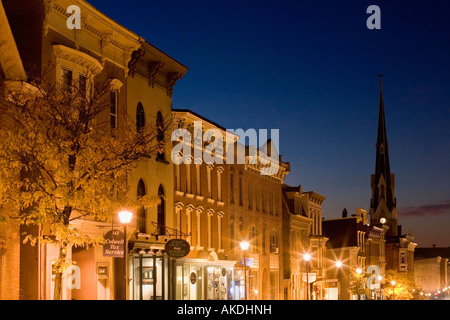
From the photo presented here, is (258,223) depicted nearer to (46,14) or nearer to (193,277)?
(193,277)

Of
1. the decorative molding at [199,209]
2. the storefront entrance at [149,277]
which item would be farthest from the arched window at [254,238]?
the storefront entrance at [149,277]

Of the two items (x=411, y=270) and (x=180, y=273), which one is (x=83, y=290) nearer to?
Result: (x=180, y=273)

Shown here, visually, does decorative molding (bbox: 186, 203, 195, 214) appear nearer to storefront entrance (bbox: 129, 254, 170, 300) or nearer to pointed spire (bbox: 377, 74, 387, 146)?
storefront entrance (bbox: 129, 254, 170, 300)

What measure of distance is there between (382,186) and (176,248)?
489 feet

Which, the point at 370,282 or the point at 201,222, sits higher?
the point at 201,222

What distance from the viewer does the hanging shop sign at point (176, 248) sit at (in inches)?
1390

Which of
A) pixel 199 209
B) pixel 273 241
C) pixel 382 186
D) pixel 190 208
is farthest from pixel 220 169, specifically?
pixel 382 186

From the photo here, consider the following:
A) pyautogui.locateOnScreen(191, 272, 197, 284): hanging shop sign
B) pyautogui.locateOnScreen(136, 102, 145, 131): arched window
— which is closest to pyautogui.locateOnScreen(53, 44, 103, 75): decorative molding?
pyautogui.locateOnScreen(136, 102, 145, 131): arched window

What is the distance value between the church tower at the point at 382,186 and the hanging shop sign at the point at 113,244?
14494 centimetres

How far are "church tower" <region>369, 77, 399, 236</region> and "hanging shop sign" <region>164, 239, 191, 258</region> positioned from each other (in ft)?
448

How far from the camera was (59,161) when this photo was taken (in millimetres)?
21250
